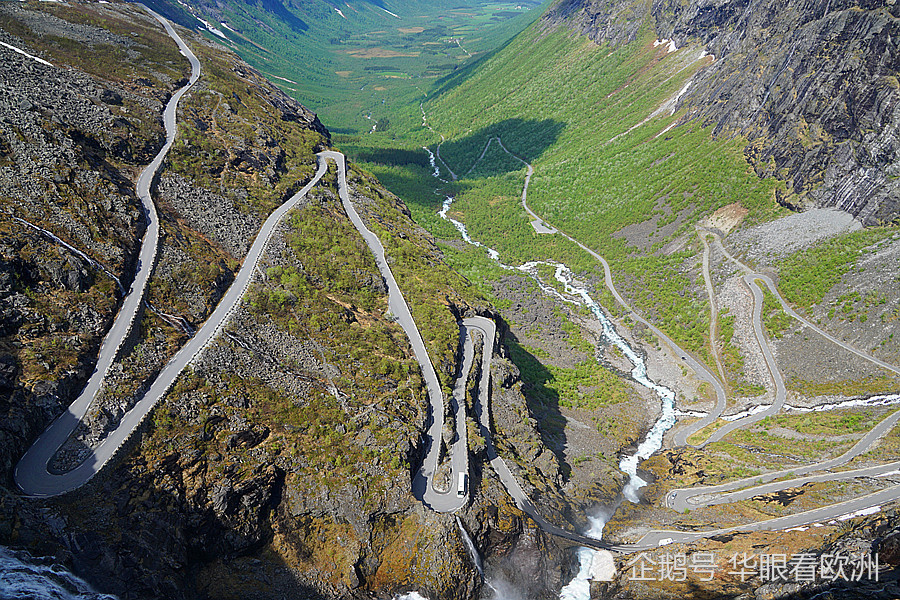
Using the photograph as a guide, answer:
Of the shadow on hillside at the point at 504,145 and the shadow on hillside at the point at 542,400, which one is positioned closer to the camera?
the shadow on hillside at the point at 542,400

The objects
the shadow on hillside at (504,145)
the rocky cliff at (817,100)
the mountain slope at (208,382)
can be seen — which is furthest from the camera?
the shadow on hillside at (504,145)

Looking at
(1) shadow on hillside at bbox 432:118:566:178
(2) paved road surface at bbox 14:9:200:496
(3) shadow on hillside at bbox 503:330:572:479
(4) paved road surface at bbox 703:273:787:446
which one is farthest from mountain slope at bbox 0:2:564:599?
(1) shadow on hillside at bbox 432:118:566:178

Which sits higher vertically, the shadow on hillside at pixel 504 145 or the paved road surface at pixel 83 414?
the shadow on hillside at pixel 504 145


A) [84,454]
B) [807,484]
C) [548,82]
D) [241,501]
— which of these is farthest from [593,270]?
[548,82]

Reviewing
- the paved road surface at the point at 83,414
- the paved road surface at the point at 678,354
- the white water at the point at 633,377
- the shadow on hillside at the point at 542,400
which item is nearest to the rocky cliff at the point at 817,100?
the paved road surface at the point at 678,354

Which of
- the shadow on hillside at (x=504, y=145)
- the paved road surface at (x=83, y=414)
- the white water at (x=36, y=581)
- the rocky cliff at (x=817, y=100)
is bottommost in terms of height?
the white water at (x=36, y=581)

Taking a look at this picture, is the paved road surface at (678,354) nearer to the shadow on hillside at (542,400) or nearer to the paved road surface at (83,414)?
the shadow on hillside at (542,400)

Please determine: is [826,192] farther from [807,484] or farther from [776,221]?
[807,484]
